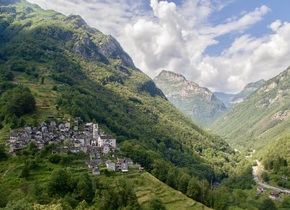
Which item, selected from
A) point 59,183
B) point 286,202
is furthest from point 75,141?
point 286,202

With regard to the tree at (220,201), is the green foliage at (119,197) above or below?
above

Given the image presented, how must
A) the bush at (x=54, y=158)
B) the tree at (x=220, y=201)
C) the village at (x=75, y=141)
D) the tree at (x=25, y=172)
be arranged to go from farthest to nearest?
the village at (x=75, y=141) → the bush at (x=54, y=158) → the tree at (x=220, y=201) → the tree at (x=25, y=172)

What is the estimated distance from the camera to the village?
9581cm

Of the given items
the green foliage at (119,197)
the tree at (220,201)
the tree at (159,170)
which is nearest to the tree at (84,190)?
the green foliage at (119,197)

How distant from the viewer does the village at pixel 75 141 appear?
314 feet

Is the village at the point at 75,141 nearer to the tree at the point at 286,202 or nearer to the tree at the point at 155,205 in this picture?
the tree at the point at 155,205

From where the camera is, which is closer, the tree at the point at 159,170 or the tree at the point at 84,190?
the tree at the point at 84,190

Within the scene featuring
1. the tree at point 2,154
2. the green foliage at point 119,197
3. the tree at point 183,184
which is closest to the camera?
the green foliage at point 119,197

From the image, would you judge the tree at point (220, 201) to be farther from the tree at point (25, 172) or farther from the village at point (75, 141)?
the tree at point (25, 172)

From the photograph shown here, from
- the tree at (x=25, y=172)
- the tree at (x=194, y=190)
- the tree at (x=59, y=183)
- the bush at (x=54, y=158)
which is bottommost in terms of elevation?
the tree at (x=194, y=190)

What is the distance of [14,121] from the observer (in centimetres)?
11200

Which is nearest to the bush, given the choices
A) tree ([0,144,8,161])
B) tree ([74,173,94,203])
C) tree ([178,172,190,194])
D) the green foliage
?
tree ([0,144,8,161])

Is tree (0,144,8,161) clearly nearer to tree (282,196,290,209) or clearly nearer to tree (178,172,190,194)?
tree (178,172,190,194)

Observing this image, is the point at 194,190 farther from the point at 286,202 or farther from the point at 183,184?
the point at 286,202
